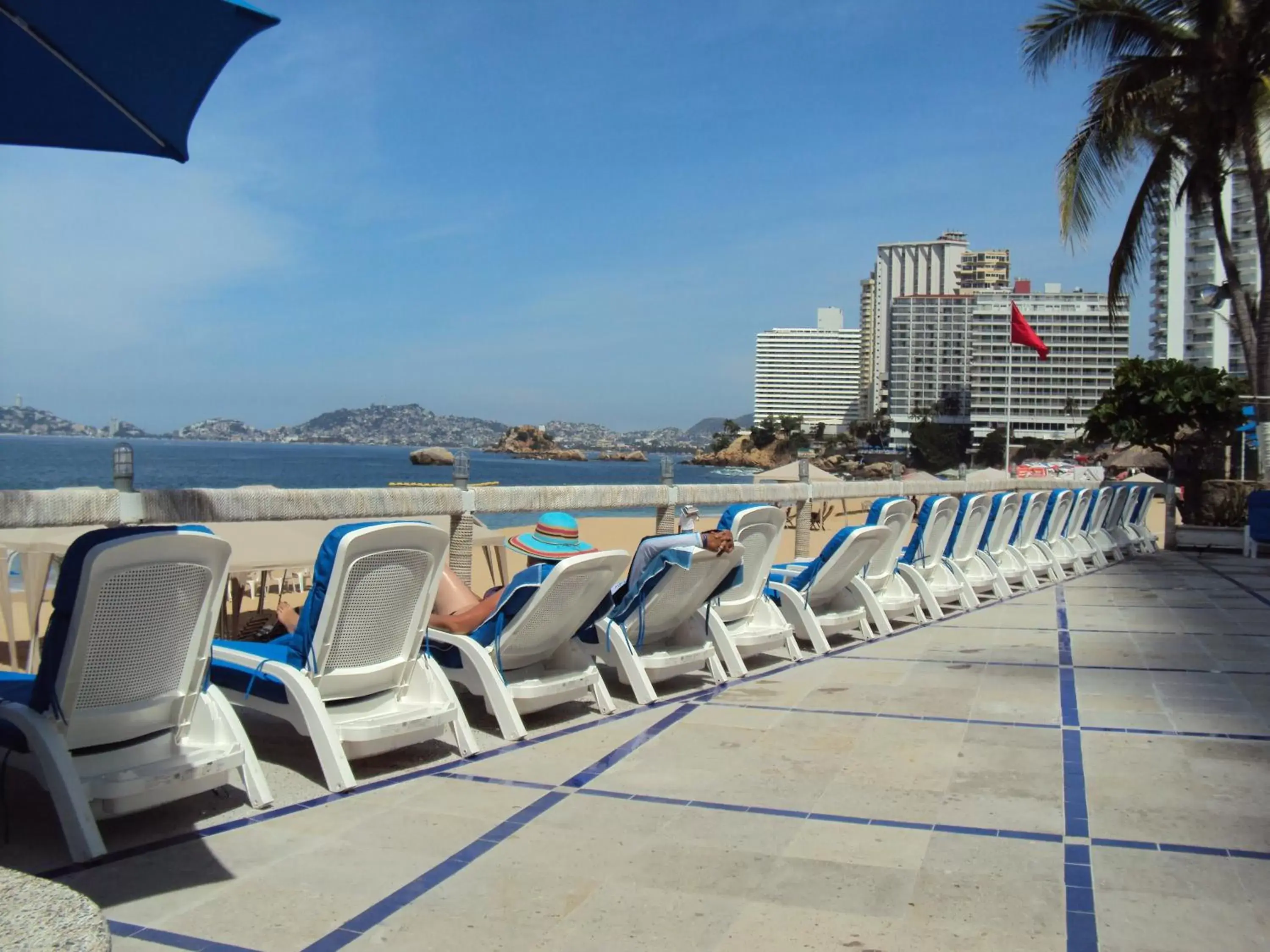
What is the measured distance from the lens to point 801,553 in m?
10.3

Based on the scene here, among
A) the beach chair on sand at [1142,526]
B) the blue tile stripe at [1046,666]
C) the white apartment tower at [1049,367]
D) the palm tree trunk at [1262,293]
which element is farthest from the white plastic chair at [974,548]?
the white apartment tower at [1049,367]

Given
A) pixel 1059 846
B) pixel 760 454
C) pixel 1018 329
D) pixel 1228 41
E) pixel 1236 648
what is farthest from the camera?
pixel 760 454

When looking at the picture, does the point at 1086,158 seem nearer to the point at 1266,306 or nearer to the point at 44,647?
the point at 1266,306

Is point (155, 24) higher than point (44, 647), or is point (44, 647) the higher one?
point (155, 24)

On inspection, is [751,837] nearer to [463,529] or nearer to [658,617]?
[658,617]

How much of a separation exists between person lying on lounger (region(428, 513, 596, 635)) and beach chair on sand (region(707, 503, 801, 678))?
1.03 meters

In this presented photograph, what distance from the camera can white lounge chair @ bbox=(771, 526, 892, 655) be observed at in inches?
304

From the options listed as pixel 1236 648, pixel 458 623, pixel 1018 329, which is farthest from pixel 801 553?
pixel 1018 329

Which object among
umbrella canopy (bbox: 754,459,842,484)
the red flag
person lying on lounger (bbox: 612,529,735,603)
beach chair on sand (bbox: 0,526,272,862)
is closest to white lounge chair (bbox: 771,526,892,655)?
person lying on lounger (bbox: 612,529,735,603)

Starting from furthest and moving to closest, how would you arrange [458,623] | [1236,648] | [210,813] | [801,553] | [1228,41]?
1. [1228,41]
2. [801,553]
3. [1236,648]
4. [458,623]
5. [210,813]

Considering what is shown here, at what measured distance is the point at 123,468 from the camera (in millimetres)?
4707

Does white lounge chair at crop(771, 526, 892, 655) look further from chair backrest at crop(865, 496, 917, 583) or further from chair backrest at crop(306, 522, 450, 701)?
chair backrest at crop(306, 522, 450, 701)

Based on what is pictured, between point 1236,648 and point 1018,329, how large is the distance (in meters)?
13.9

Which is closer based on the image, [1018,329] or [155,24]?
[155,24]
